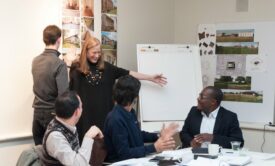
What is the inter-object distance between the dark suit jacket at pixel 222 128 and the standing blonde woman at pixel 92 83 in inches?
31.7

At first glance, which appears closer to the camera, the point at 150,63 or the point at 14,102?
the point at 14,102

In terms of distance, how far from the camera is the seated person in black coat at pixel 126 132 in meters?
2.60

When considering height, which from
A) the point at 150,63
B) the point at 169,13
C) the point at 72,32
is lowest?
the point at 150,63

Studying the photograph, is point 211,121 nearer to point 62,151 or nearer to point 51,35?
point 51,35

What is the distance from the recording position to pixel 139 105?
4.34 m

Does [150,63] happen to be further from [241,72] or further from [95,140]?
[95,140]

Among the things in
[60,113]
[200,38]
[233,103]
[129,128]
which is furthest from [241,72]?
[60,113]

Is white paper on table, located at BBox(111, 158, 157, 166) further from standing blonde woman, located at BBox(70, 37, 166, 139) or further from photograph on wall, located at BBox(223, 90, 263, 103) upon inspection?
photograph on wall, located at BBox(223, 90, 263, 103)

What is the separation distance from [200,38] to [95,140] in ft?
9.44

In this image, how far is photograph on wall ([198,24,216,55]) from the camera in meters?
4.93

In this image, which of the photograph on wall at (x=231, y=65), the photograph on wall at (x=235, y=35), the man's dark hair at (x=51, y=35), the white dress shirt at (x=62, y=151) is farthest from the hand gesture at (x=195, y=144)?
the photograph on wall at (x=235, y=35)

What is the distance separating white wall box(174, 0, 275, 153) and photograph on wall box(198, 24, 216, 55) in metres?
0.07

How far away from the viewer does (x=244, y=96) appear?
4.71 meters

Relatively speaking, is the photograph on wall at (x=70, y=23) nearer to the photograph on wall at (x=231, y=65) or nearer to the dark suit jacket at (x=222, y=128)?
the dark suit jacket at (x=222, y=128)
